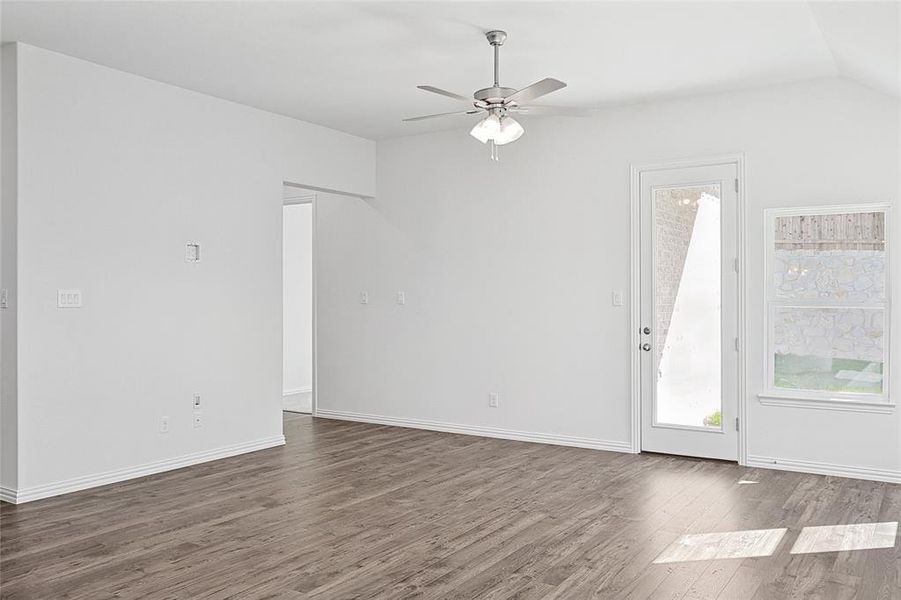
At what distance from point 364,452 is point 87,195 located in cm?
276

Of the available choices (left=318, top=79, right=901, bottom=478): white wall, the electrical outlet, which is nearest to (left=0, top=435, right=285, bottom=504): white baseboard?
the electrical outlet

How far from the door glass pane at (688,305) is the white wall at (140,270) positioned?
10.2 feet

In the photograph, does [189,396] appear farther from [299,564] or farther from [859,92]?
[859,92]

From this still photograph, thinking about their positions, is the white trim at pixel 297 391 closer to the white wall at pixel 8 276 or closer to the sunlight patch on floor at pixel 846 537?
the white wall at pixel 8 276

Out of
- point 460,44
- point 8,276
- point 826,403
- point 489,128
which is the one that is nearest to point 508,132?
point 489,128

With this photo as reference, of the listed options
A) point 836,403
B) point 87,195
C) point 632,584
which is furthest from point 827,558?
point 87,195

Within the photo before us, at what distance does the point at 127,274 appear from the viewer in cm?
508

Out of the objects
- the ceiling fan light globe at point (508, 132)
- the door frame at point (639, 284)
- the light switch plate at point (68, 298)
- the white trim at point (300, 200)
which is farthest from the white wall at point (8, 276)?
the door frame at point (639, 284)

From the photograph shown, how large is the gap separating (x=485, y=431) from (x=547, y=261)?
1.62 meters

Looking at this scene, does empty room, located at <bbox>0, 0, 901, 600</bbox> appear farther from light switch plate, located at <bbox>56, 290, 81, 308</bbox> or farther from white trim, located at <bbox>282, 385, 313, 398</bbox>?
white trim, located at <bbox>282, 385, 313, 398</bbox>

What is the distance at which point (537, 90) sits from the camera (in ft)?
13.0

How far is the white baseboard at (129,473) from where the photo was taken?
4504 mm

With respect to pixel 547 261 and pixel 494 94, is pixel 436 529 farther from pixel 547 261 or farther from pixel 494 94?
pixel 547 261

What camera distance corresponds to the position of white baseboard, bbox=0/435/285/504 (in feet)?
14.8
